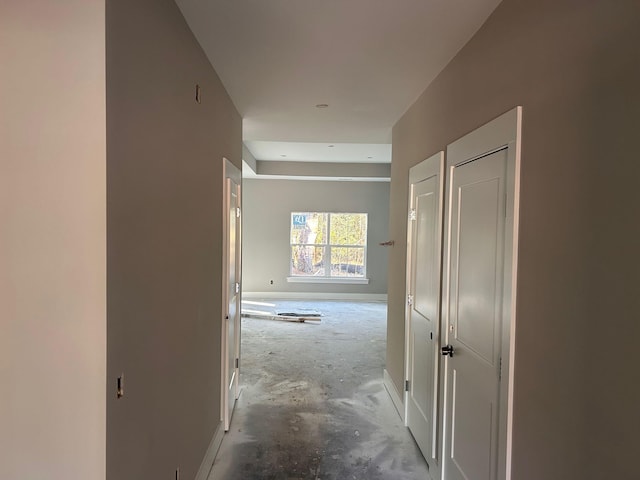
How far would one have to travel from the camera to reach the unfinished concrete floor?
264 centimetres

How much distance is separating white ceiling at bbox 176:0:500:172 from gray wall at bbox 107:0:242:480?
221 millimetres

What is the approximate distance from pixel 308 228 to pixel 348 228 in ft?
2.98

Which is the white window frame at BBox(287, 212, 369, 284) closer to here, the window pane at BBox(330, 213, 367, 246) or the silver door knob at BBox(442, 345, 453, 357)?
the window pane at BBox(330, 213, 367, 246)

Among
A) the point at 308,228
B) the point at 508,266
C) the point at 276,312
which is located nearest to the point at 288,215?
the point at 308,228

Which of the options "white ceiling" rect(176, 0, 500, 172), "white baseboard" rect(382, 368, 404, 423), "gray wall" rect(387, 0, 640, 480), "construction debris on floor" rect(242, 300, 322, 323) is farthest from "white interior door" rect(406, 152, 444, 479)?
"construction debris on floor" rect(242, 300, 322, 323)

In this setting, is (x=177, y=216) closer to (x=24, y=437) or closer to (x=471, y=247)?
(x=24, y=437)

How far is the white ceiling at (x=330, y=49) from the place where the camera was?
69.7 inches

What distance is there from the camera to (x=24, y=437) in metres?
1.17

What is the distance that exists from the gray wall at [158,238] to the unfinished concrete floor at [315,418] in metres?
0.62

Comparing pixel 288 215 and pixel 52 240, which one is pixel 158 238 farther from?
pixel 288 215

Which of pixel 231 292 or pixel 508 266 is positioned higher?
pixel 508 266

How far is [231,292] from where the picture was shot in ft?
11.0

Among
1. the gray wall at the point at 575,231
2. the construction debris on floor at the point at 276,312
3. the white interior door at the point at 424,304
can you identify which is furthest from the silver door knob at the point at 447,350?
the construction debris on floor at the point at 276,312

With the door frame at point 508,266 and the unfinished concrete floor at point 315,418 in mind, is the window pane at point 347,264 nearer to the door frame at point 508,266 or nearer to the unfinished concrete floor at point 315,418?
the unfinished concrete floor at point 315,418
